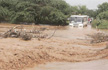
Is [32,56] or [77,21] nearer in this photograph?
[32,56]

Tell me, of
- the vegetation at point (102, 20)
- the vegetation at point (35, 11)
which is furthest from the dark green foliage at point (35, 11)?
the vegetation at point (102, 20)

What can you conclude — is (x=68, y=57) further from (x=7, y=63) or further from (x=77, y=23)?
(x=77, y=23)

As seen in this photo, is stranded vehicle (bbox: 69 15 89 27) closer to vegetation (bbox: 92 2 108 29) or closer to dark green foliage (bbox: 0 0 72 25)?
dark green foliage (bbox: 0 0 72 25)

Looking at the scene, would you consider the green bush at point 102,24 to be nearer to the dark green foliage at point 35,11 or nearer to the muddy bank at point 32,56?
the dark green foliage at point 35,11

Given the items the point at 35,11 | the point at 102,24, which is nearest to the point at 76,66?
the point at 102,24

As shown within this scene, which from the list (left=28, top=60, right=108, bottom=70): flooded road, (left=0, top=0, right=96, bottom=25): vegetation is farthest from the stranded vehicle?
(left=28, top=60, right=108, bottom=70): flooded road

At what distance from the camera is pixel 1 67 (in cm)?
743

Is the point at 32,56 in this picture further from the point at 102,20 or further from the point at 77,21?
the point at 102,20

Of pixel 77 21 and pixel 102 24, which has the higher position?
pixel 77 21

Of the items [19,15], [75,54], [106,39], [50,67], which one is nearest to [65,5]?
[19,15]

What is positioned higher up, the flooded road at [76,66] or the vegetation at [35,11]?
the vegetation at [35,11]

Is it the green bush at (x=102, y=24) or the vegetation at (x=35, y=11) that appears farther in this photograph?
the vegetation at (x=35, y=11)

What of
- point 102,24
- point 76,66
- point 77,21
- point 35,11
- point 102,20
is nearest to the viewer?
point 76,66

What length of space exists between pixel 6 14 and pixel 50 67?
28928 mm
